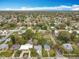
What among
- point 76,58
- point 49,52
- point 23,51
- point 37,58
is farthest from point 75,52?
point 23,51

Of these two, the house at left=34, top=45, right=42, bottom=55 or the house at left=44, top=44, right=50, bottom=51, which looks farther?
the house at left=44, top=44, right=50, bottom=51

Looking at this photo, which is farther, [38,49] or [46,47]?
[46,47]

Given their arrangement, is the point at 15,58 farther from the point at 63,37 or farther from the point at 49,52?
the point at 63,37

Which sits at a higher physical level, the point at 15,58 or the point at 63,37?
the point at 63,37

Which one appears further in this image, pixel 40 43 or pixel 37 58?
pixel 40 43

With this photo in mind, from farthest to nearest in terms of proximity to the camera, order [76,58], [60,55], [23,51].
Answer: [23,51] < [60,55] < [76,58]

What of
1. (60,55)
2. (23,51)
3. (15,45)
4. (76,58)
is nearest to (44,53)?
(60,55)

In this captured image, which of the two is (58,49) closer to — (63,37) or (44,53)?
(44,53)

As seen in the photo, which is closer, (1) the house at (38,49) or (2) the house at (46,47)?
(1) the house at (38,49)

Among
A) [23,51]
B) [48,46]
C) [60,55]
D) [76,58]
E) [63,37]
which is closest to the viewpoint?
[76,58]
